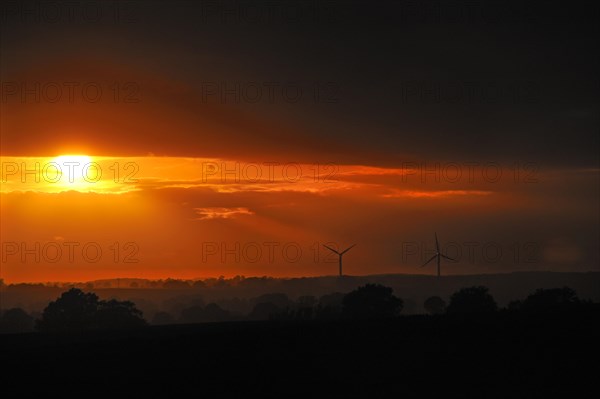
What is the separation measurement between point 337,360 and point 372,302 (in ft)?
323

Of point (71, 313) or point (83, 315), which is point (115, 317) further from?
point (71, 313)

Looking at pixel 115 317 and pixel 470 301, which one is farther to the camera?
pixel 115 317

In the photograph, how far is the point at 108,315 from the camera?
154m

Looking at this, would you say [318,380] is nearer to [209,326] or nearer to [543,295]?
[209,326]

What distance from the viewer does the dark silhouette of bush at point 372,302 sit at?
148 meters

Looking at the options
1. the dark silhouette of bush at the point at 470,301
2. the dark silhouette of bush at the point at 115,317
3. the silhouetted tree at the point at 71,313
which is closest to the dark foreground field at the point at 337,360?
the dark silhouette of bush at the point at 470,301

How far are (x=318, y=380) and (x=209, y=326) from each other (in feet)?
68.5

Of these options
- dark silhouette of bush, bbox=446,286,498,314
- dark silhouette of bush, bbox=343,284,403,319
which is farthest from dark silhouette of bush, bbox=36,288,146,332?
dark silhouette of bush, bbox=446,286,498,314

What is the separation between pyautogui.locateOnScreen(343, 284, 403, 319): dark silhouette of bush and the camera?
148125 millimetres

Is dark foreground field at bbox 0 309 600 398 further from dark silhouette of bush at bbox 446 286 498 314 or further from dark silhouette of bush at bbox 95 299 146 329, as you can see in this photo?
dark silhouette of bush at bbox 95 299 146 329

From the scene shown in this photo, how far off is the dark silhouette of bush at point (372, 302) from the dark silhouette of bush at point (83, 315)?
101 ft

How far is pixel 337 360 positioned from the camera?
55.4 metres

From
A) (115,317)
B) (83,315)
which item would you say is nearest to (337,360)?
(115,317)

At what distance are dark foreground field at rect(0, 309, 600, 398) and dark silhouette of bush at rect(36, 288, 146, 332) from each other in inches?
3230
